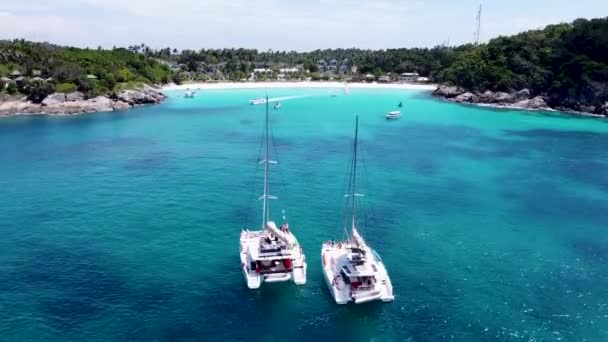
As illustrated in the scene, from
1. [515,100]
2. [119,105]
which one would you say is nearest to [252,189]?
[119,105]

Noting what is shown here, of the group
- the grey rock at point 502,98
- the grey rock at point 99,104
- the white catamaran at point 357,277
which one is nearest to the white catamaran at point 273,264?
the white catamaran at point 357,277

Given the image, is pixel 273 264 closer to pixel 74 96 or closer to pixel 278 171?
pixel 278 171

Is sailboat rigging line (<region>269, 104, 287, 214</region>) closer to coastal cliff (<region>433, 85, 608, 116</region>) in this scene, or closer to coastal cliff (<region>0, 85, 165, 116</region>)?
coastal cliff (<region>0, 85, 165, 116</region>)

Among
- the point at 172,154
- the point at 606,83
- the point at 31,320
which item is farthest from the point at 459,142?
the point at 31,320

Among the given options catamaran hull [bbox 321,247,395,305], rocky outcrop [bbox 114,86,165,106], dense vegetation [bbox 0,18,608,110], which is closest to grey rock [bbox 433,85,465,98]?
dense vegetation [bbox 0,18,608,110]

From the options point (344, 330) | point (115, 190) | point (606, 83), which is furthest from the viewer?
point (606, 83)

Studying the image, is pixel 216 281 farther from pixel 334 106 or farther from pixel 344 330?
pixel 334 106

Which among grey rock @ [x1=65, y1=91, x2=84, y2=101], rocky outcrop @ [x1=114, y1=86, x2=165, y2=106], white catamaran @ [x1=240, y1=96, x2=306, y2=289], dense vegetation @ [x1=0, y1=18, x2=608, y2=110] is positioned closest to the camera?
white catamaran @ [x1=240, y1=96, x2=306, y2=289]
